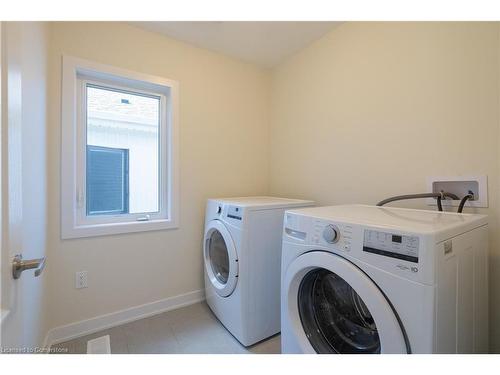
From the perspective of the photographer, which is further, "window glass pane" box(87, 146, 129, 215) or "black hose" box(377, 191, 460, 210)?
"window glass pane" box(87, 146, 129, 215)

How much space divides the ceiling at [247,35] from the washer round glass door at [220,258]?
1.48 m

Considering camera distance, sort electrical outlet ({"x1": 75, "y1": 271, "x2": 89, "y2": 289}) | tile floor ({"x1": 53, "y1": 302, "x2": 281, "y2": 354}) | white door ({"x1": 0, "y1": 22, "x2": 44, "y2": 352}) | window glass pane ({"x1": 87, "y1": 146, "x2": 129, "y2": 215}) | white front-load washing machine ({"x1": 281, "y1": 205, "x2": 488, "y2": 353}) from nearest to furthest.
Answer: white door ({"x1": 0, "y1": 22, "x2": 44, "y2": 352}) → white front-load washing machine ({"x1": 281, "y1": 205, "x2": 488, "y2": 353}) → tile floor ({"x1": 53, "y1": 302, "x2": 281, "y2": 354}) → electrical outlet ({"x1": 75, "y1": 271, "x2": 89, "y2": 289}) → window glass pane ({"x1": 87, "y1": 146, "x2": 129, "y2": 215})

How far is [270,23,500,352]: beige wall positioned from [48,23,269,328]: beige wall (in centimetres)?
42

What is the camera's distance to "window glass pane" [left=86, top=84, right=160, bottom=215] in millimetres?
1727

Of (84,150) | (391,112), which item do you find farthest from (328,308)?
(84,150)

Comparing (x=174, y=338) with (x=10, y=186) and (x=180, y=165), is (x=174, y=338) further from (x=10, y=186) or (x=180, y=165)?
(x=10, y=186)

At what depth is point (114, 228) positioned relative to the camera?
5.52 feet

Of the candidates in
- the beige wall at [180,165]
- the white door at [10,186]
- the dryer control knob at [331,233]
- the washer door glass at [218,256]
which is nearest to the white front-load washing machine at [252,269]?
the washer door glass at [218,256]

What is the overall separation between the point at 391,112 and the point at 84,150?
6.88 feet

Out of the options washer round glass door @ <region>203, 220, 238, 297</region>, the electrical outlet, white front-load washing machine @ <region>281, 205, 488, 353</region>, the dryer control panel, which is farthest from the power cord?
the electrical outlet

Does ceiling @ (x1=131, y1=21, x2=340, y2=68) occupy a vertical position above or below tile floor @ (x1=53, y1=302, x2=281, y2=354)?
above

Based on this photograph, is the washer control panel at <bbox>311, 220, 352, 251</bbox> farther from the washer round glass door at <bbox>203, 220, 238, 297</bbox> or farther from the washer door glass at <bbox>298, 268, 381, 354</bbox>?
the washer round glass door at <bbox>203, 220, 238, 297</bbox>
